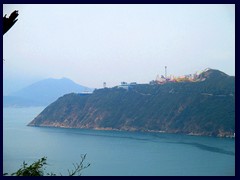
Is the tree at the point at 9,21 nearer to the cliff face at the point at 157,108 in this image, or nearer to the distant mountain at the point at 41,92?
the cliff face at the point at 157,108

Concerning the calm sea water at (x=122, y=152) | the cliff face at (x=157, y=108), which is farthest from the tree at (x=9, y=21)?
the cliff face at (x=157, y=108)

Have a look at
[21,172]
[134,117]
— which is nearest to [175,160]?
[134,117]

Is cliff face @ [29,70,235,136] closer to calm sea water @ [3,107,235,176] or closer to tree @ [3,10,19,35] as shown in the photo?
calm sea water @ [3,107,235,176]

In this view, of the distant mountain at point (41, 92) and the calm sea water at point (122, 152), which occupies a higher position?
the distant mountain at point (41, 92)

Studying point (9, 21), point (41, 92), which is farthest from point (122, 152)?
point (41, 92)

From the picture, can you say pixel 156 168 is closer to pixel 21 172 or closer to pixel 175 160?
pixel 175 160

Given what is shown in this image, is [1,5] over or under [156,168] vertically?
over
